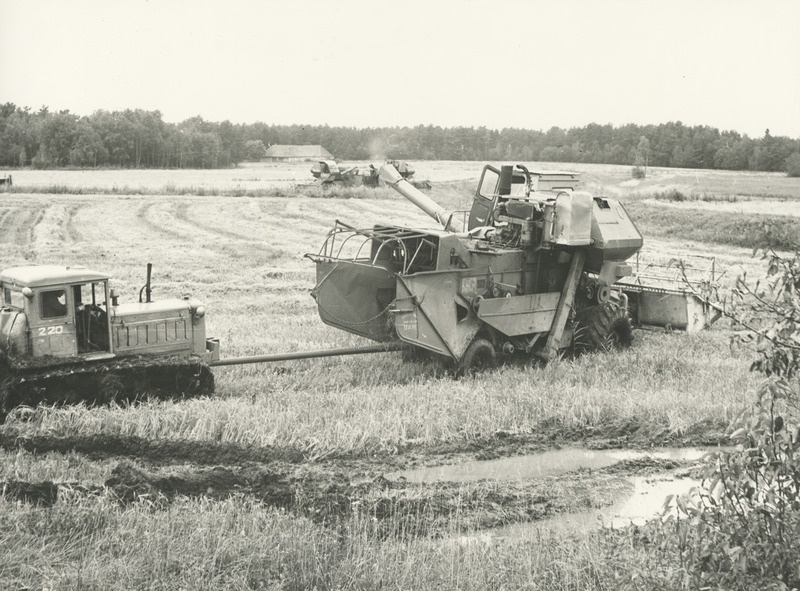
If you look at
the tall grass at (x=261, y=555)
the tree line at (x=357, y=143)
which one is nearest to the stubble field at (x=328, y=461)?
the tall grass at (x=261, y=555)

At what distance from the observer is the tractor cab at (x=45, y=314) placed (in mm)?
9156

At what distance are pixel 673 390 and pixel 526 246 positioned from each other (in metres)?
2.93

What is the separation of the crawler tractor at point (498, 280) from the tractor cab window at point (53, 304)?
3383 mm

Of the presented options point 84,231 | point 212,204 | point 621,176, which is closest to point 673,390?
point 84,231

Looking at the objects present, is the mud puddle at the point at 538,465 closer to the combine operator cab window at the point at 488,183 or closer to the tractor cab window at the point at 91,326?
the tractor cab window at the point at 91,326

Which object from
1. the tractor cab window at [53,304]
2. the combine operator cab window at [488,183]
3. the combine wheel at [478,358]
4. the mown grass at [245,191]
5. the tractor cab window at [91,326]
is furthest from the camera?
the mown grass at [245,191]

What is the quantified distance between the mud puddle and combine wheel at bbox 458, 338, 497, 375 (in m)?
2.51

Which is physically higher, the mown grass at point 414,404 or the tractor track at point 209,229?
the tractor track at point 209,229

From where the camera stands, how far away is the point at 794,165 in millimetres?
45812

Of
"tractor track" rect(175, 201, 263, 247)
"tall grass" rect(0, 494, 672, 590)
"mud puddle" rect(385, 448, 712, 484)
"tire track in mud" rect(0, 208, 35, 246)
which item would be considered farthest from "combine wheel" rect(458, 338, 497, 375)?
"tire track in mud" rect(0, 208, 35, 246)

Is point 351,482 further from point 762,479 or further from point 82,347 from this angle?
point 762,479

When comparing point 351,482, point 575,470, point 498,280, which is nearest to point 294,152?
point 498,280

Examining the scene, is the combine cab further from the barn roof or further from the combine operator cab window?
the barn roof

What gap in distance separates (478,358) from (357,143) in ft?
140
